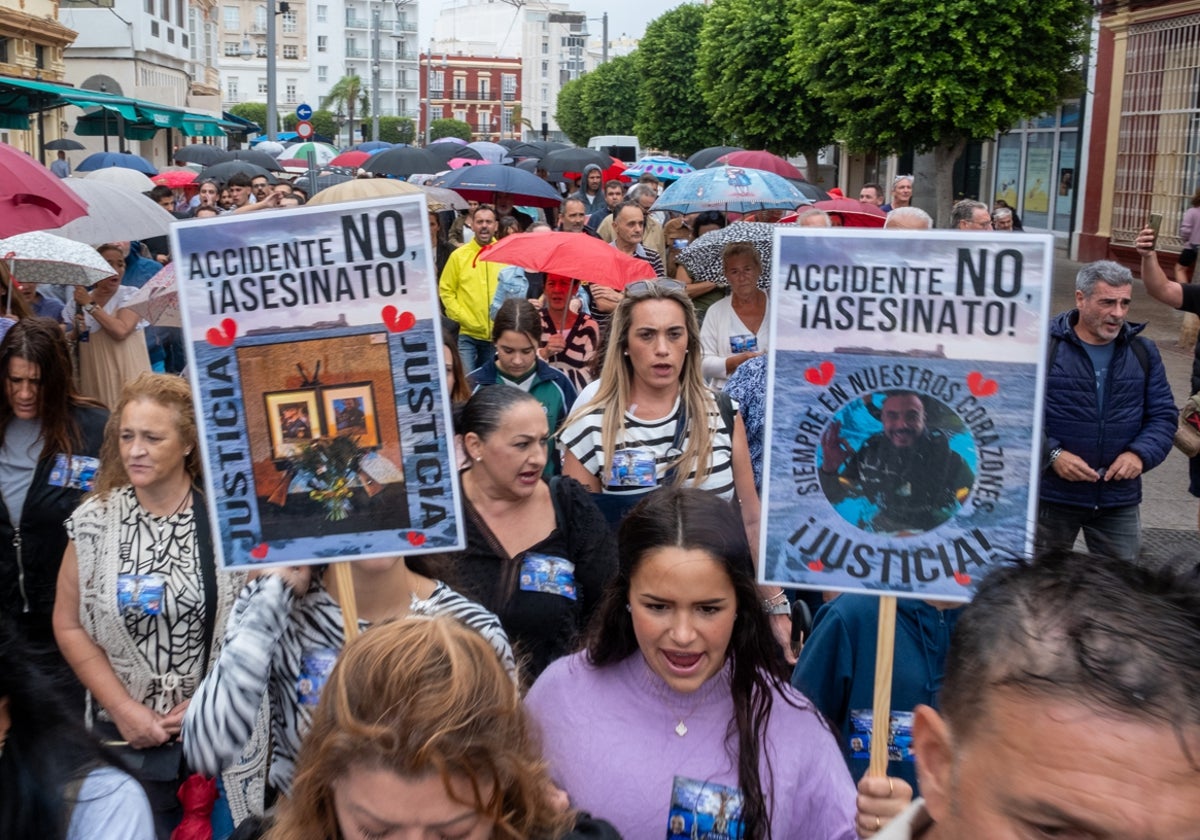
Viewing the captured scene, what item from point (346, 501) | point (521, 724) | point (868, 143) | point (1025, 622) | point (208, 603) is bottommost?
point (208, 603)

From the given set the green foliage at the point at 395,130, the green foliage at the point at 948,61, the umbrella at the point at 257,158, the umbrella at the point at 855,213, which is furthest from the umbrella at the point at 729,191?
the green foliage at the point at 395,130

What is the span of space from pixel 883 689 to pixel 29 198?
5140mm

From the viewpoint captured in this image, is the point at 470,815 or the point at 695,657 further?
the point at 695,657

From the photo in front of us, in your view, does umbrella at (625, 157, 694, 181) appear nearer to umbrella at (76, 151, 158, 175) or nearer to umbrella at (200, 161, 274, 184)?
umbrella at (200, 161, 274, 184)

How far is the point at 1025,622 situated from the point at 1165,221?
21533 mm

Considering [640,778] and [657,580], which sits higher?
[657,580]

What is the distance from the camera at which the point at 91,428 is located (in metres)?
5.53

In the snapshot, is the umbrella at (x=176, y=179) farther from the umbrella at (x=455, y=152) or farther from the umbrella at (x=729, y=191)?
the umbrella at (x=729, y=191)

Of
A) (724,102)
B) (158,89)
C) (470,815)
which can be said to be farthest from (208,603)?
(158,89)

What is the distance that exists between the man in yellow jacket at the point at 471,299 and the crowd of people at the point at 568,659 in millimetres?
3376

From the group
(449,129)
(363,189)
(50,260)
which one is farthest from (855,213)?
(449,129)

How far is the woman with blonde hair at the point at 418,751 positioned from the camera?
2.28 m

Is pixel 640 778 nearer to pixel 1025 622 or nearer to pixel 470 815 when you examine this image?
pixel 470 815

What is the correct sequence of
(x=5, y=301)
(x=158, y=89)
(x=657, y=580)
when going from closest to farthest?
1. (x=657, y=580)
2. (x=5, y=301)
3. (x=158, y=89)
